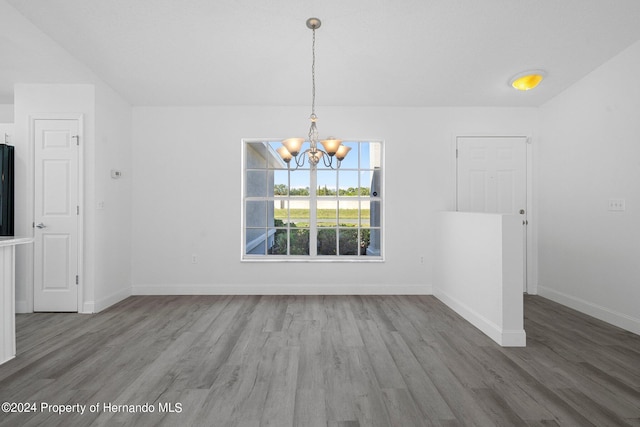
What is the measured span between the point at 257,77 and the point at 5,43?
2357mm

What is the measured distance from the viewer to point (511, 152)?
454cm

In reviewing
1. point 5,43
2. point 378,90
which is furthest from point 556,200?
point 5,43

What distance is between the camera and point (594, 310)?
3.56 m

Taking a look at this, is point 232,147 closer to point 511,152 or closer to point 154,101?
point 154,101

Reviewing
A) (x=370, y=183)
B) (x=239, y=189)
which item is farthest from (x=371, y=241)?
(x=239, y=189)

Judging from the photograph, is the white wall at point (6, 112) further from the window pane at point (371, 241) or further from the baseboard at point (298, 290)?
the window pane at point (371, 241)

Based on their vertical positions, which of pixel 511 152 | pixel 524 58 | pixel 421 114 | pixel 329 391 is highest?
pixel 524 58

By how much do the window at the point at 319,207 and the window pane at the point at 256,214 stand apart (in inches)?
0.6

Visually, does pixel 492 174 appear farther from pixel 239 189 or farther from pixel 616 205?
pixel 239 189

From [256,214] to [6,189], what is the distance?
292 centimetres

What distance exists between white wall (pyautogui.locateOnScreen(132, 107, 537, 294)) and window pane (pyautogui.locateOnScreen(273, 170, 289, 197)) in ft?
1.75

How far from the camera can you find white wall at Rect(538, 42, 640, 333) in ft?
10.6

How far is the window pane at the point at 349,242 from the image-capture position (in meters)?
4.71

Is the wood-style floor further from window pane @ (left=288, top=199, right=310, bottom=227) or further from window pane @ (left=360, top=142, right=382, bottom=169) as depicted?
window pane @ (left=360, top=142, right=382, bottom=169)
